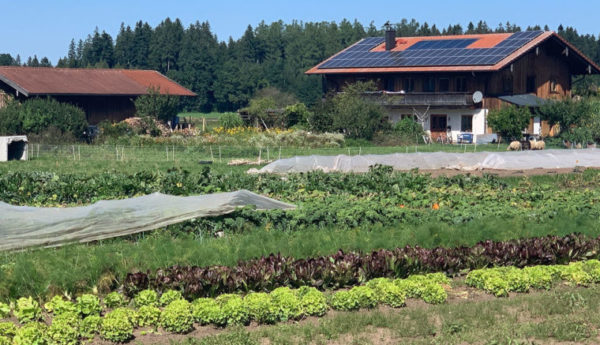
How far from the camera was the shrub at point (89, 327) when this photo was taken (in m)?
11.4

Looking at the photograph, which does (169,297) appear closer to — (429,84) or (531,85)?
(429,84)

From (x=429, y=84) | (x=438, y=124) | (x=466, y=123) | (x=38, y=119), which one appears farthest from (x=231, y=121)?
(x=466, y=123)

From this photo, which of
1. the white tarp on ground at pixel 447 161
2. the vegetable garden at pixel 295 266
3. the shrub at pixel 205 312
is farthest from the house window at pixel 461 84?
the shrub at pixel 205 312

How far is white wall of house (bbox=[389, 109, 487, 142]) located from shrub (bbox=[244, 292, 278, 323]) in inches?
1791

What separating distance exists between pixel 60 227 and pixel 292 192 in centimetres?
858

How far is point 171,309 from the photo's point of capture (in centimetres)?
1185

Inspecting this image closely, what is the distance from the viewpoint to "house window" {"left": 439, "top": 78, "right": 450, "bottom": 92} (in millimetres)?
60188

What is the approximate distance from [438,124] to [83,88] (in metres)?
24.2

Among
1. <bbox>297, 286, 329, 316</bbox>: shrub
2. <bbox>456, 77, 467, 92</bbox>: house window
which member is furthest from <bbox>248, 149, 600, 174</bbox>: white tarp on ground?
<bbox>456, 77, 467, 92</bbox>: house window

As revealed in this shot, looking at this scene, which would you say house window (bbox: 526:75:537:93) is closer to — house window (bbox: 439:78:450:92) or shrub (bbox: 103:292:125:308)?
house window (bbox: 439:78:450:92)

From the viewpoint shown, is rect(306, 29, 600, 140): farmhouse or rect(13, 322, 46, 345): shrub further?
rect(306, 29, 600, 140): farmhouse

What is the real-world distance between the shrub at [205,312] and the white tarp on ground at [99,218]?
5539mm

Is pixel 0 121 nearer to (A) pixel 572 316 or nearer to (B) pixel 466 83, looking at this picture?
(B) pixel 466 83

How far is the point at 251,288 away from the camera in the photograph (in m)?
13.7
